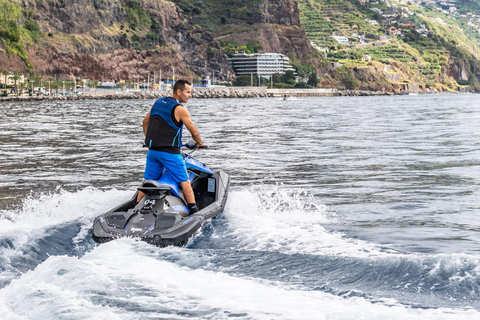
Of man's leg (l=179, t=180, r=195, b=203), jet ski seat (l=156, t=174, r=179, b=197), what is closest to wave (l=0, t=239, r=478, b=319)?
jet ski seat (l=156, t=174, r=179, b=197)

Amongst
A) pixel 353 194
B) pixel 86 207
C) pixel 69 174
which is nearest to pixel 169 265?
pixel 86 207

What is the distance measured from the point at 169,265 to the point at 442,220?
5.79 m

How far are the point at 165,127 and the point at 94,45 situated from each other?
542 feet

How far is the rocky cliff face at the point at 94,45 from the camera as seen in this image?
156750 millimetres

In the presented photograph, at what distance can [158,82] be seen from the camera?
604 feet

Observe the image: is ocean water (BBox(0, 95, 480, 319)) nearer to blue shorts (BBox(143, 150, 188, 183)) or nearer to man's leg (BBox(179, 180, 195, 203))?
man's leg (BBox(179, 180, 195, 203))

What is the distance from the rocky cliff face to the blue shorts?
137m

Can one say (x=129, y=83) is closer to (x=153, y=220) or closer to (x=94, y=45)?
(x=94, y=45)

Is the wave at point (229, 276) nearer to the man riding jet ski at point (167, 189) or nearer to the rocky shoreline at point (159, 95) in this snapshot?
the man riding jet ski at point (167, 189)

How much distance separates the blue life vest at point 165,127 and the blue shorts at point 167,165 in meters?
0.09

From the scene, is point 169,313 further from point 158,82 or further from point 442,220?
point 158,82

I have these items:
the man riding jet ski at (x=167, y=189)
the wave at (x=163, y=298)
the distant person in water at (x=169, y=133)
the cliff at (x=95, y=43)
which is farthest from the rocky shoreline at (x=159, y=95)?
the wave at (x=163, y=298)

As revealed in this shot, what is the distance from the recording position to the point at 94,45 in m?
167

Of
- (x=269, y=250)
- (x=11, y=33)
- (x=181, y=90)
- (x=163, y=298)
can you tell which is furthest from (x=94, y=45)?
(x=163, y=298)
